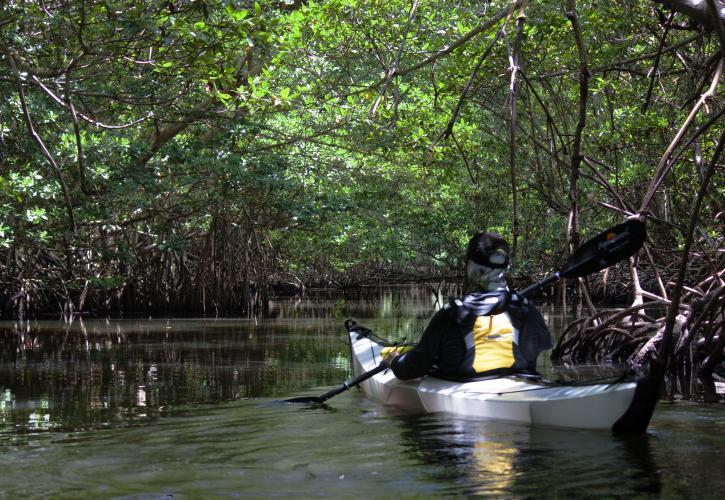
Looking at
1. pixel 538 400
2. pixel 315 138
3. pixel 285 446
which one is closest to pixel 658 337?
pixel 538 400

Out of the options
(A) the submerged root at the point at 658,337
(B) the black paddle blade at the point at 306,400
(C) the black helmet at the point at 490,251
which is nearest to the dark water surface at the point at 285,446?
(B) the black paddle blade at the point at 306,400

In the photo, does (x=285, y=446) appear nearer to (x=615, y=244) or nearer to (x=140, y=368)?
(x=615, y=244)

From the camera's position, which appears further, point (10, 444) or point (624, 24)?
point (624, 24)

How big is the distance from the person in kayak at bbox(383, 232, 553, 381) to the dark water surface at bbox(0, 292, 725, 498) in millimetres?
362

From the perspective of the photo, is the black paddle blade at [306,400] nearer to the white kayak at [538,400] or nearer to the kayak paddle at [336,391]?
the kayak paddle at [336,391]

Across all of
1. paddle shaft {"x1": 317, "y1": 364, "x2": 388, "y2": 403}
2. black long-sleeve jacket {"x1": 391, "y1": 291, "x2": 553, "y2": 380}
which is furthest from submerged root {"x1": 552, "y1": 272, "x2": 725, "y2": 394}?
paddle shaft {"x1": 317, "y1": 364, "x2": 388, "y2": 403}

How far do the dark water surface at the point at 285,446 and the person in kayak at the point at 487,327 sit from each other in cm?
36

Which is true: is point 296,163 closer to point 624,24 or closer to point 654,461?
point 624,24

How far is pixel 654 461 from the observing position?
3941 mm

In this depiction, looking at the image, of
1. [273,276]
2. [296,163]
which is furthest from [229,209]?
[273,276]

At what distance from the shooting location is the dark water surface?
3.50 metres

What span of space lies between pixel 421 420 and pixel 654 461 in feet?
4.94

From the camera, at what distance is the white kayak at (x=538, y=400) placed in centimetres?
423

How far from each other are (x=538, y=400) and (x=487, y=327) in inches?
21.9
